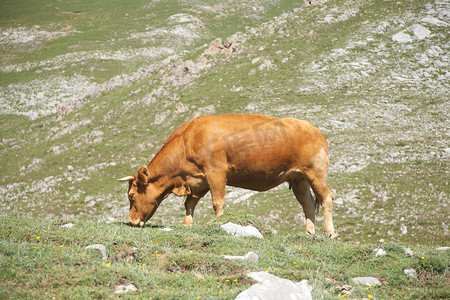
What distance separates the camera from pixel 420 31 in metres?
53.0

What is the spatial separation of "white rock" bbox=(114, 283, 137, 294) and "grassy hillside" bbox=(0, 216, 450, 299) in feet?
0.25

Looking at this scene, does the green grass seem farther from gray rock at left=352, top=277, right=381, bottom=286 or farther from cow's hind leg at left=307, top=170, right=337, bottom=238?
cow's hind leg at left=307, top=170, right=337, bottom=238

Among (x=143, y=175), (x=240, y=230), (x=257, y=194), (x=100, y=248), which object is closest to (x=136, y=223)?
(x=143, y=175)

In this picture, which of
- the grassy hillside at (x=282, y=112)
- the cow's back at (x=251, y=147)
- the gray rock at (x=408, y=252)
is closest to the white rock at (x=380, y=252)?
the gray rock at (x=408, y=252)

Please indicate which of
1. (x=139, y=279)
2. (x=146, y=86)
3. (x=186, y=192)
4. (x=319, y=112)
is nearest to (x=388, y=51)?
(x=319, y=112)

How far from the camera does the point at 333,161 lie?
3072cm

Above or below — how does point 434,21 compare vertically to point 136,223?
below

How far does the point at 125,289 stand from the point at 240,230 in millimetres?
4459

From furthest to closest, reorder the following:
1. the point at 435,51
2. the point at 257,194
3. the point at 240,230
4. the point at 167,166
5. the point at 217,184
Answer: the point at 435,51 < the point at 257,194 < the point at 167,166 < the point at 217,184 < the point at 240,230

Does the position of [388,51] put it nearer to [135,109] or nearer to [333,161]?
[333,161]

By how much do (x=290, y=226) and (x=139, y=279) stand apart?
59.0ft

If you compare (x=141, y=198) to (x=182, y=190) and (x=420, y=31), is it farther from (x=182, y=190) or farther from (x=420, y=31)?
(x=420, y=31)

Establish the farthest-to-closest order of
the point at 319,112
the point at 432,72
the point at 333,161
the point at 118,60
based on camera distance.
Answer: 1. the point at 118,60
2. the point at 432,72
3. the point at 319,112
4. the point at 333,161

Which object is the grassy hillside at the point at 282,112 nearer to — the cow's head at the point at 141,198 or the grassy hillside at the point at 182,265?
the cow's head at the point at 141,198
